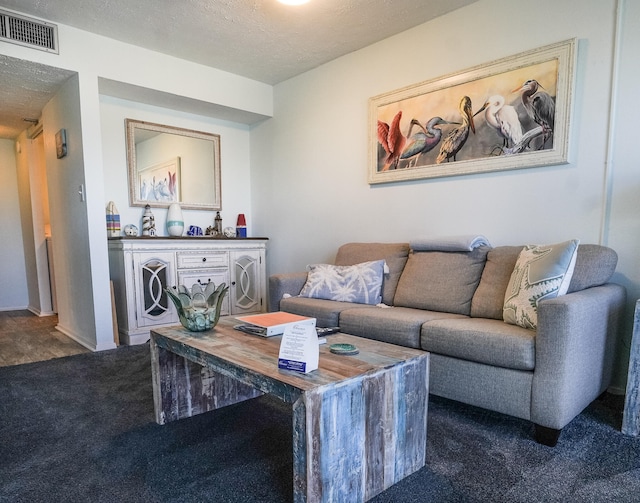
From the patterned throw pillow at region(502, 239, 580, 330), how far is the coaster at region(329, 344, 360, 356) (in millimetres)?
869

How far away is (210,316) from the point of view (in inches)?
67.4

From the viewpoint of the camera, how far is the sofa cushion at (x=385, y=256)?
267 cm

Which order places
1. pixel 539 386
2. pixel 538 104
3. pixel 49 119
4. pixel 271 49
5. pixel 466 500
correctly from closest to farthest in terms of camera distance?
1. pixel 466 500
2. pixel 539 386
3. pixel 538 104
4. pixel 271 49
5. pixel 49 119

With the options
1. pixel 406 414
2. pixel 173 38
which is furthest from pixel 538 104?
pixel 173 38

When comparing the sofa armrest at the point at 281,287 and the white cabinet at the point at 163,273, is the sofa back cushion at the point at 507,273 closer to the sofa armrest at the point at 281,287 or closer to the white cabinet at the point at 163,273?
the sofa armrest at the point at 281,287

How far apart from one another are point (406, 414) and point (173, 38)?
10.2 ft

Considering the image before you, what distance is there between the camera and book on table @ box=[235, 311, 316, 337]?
1.63 metres

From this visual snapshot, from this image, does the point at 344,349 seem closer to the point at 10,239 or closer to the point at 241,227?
the point at 241,227

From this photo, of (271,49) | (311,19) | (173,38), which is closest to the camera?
(311,19)

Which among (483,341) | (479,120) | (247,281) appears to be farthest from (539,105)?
(247,281)

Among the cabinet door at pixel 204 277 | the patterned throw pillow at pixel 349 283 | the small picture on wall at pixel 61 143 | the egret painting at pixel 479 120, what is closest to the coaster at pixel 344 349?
the patterned throw pillow at pixel 349 283

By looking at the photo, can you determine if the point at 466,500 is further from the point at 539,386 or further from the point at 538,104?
the point at 538,104

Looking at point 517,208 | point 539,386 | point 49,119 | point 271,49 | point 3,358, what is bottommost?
point 3,358

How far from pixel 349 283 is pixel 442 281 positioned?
63 cm
